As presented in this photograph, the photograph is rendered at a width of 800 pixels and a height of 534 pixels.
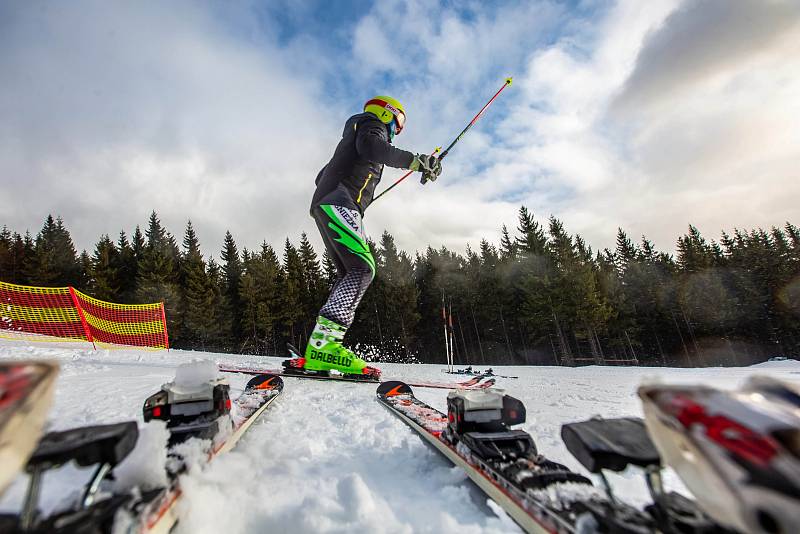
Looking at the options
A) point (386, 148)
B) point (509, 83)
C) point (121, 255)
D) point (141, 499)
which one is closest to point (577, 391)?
point (386, 148)

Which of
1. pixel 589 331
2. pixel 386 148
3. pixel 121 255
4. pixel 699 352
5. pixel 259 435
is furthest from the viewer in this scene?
pixel 121 255

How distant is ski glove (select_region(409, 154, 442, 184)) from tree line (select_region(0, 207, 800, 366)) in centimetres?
2772

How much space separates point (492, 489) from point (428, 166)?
324cm

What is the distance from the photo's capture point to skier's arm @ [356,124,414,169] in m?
3.96

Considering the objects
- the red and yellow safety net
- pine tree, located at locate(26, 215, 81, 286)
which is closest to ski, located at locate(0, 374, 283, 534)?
the red and yellow safety net

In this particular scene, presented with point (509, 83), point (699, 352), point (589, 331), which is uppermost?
point (509, 83)

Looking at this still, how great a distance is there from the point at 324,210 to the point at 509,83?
383 cm

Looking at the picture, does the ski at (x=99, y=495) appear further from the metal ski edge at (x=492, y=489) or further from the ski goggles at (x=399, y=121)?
the ski goggles at (x=399, y=121)

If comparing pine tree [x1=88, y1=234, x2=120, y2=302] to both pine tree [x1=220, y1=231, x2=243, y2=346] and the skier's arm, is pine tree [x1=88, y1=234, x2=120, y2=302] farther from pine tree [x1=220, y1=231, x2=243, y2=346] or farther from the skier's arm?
the skier's arm

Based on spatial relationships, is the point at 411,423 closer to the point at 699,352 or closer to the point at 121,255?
the point at 699,352

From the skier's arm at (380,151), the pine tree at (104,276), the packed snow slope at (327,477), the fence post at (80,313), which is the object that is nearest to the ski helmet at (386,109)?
the skier's arm at (380,151)

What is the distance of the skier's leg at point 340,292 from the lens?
4.13 metres

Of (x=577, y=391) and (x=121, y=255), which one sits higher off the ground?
(x=121, y=255)

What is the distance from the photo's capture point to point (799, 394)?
0.60 meters
